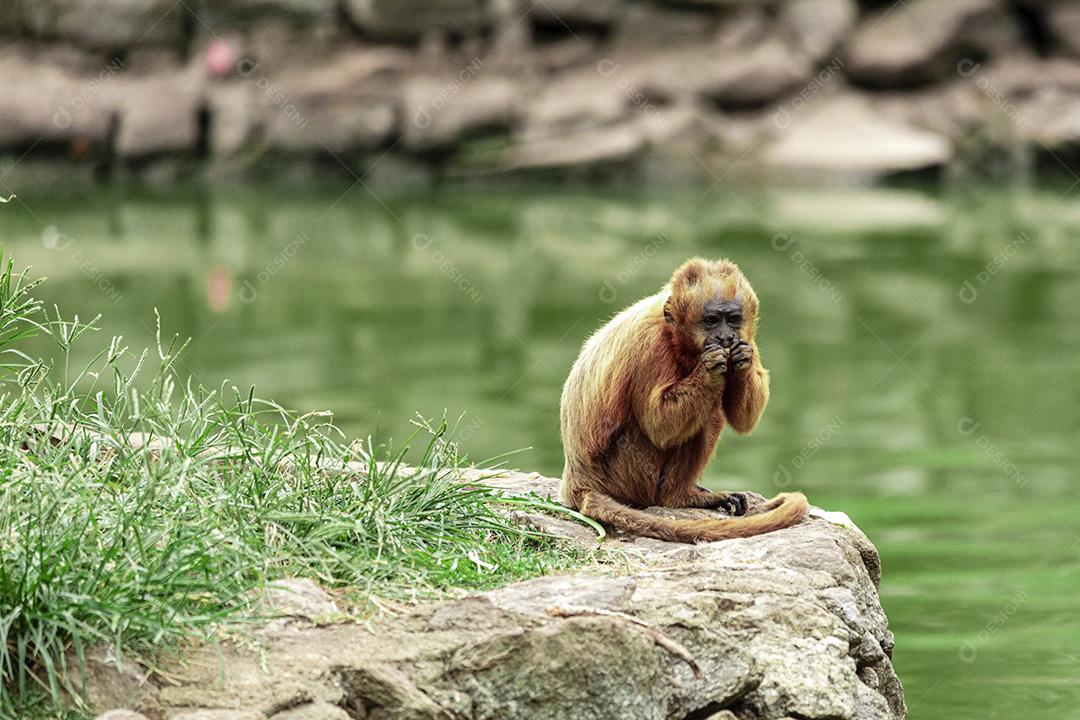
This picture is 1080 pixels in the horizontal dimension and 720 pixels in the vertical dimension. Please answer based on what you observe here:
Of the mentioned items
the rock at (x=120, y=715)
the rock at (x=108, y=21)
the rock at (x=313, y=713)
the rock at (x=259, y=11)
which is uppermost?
the rock at (x=259, y=11)

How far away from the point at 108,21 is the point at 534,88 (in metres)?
7.58

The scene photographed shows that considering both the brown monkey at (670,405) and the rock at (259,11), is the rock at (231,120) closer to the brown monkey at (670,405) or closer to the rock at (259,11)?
the rock at (259,11)

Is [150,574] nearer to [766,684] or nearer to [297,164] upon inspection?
[766,684]

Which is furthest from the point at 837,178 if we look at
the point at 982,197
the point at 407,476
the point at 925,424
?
the point at 407,476

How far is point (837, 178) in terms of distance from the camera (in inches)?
1001

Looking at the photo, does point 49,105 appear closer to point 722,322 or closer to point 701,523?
point 722,322

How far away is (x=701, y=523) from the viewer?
18.6ft

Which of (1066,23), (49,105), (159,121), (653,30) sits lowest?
(49,105)

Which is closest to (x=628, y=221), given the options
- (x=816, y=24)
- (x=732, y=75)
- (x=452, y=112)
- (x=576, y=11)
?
(x=452, y=112)

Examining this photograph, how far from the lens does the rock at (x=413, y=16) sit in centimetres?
2658

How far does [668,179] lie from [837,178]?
2.80m

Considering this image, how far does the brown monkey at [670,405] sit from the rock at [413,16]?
70.0ft

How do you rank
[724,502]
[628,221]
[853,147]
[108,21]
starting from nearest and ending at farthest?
[724,502], [628,221], [853,147], [108,21]

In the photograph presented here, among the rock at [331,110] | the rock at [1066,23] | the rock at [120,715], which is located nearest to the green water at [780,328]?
the rock at [331,110]
